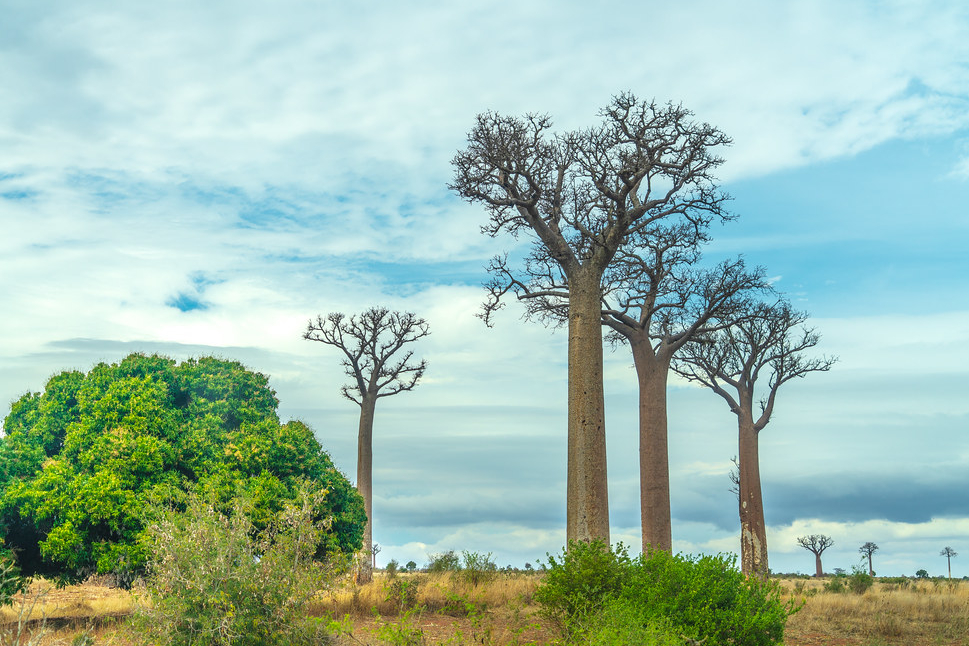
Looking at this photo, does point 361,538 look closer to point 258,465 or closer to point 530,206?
point 258,465

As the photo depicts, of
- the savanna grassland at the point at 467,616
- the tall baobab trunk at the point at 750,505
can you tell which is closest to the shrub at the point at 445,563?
the savanna grassland at the point at 467,616

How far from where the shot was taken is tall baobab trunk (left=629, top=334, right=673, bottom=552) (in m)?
20.9

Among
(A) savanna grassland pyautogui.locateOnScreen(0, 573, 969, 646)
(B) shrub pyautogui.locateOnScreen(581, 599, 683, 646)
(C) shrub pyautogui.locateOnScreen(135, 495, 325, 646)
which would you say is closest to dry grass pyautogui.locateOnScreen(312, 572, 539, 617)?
(A) savanna grassland pyautogui.locateOnScreen(0, 573, 969, 646)

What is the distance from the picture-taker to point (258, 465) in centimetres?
1388

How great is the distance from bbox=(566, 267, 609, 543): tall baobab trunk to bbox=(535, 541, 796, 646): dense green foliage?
2.82m

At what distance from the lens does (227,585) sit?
30.0 ft

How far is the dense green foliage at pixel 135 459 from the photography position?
1291 centimetres

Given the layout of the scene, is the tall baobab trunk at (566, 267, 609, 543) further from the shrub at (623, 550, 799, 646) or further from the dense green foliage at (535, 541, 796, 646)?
the shrub at (623, 550, 799, 646)

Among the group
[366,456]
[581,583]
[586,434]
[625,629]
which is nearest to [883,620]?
[586,434]

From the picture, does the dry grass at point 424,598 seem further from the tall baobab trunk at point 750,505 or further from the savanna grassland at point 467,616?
the tall baobab trunk at point 750,505

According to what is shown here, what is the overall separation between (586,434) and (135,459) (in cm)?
825

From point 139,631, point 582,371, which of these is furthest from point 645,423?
point 139,631

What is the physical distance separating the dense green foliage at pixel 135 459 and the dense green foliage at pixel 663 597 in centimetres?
401

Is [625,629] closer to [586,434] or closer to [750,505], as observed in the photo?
[586,434]
